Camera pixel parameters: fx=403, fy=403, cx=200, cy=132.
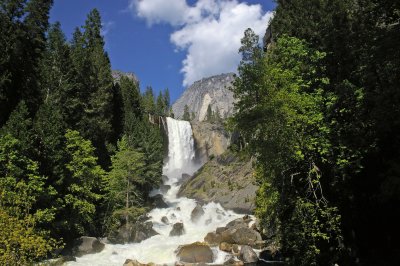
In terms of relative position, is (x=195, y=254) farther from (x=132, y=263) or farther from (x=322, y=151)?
(x=322, y=151)

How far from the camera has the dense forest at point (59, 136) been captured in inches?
1320

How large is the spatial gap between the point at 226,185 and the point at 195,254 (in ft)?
121

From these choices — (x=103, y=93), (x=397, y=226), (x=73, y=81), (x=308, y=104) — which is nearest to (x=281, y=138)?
(x=308, y=104)

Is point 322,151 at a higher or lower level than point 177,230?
higher

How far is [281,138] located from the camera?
70.5ft

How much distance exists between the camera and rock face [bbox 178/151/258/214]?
202 ft

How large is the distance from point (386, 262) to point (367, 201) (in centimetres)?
329

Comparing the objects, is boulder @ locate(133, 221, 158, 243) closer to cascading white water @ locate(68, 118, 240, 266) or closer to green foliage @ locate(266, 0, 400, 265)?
cascading white water @ locate(68, 118, 240, 266)

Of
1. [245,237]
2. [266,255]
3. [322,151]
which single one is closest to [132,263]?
[245,237]

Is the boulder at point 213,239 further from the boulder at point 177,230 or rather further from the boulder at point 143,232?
the boulder at point 143,232

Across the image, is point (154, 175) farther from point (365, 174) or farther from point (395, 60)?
point (395, 60)

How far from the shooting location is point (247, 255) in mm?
35906

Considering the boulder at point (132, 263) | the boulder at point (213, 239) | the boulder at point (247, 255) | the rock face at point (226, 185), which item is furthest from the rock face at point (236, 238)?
the rock face at point (226, 185)

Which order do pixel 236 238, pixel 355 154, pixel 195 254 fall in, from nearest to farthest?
pixel 355 154, pixel 195 254, pixel 236 238
